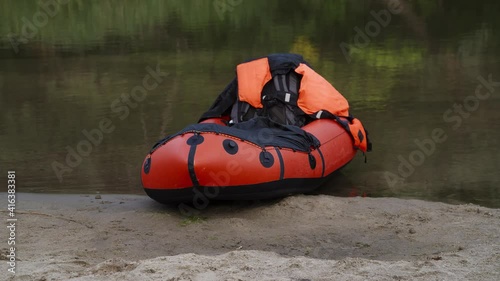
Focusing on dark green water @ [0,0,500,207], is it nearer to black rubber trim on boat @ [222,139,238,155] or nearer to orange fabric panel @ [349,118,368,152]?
orange fabric panel @ [349,118,368,152]

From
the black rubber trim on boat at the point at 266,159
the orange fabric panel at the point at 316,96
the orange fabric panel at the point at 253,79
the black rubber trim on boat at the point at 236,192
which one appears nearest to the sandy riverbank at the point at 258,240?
the black rubber trim on boat at the point at 236,192

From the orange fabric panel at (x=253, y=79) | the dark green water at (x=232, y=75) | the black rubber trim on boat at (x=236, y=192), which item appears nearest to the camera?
the black rubber trim on boat at (x=236, y=192)

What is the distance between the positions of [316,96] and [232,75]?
3.90m

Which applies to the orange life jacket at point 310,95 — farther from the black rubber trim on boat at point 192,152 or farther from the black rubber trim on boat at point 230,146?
the black rubber trim on boat at point 192,152

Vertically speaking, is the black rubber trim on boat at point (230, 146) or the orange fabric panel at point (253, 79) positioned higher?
the orange fabric panel at point (253, 79)

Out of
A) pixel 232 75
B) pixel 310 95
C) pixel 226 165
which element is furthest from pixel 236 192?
pixel 232 75

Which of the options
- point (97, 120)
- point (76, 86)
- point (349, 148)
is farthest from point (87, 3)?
point (349, 148)

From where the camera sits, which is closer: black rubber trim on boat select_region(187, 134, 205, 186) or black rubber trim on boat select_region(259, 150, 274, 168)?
black rubber trim on boat select_region(187, 134, 205, 186)

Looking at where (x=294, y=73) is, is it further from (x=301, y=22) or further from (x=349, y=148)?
(x=301, y=22)

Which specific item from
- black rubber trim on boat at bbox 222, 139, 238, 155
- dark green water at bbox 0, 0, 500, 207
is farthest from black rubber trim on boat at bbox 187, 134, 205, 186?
dark green water at bbox 0, 0, 500, 207

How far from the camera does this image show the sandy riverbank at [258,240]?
412cm

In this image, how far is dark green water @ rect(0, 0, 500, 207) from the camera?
7.20m

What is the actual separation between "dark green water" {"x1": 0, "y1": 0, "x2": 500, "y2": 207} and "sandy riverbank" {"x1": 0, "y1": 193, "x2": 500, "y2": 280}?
77cm

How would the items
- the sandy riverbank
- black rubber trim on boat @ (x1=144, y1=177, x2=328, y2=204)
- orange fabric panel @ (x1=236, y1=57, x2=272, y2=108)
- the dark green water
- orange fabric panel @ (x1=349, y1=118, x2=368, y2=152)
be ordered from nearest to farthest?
the sandy riverbank → black rubber trim on boat @ (x1=144, y1=177, x2=328, y2=204) → orange fabric panel @ (x1=349, y1=118, x2=368, y2=152) → orange fabric panel @ (x1=236, y1=57, x2=272, y2=108) → the dark green water
